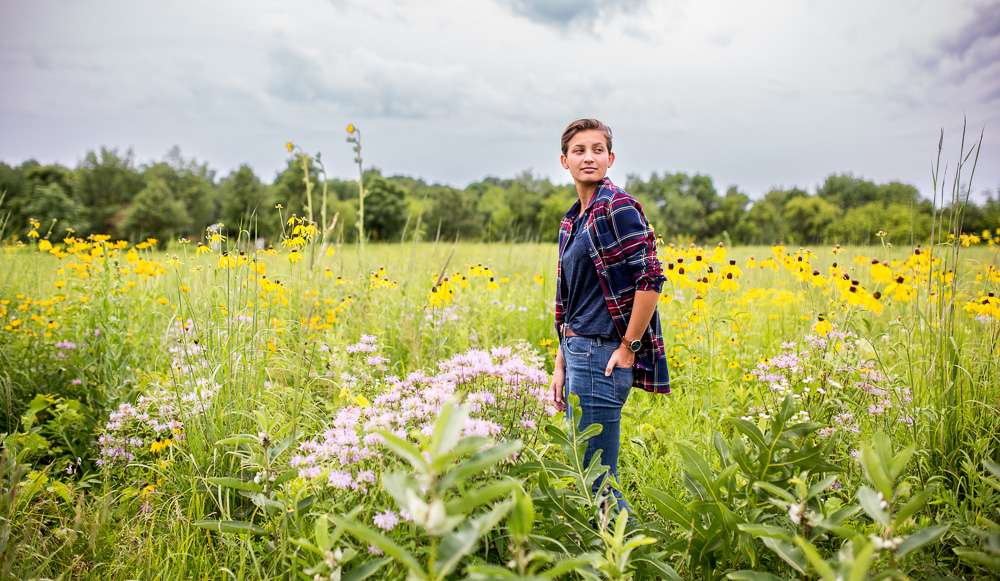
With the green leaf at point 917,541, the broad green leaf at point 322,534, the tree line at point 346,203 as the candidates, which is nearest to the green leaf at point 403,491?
the broad green leaf at point 322,534

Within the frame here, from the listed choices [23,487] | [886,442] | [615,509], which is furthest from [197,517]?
[886,442]

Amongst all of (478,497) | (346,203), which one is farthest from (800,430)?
(346,203)

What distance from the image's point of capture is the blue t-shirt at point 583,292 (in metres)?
2.00

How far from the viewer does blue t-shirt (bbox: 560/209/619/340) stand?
78.9 inches

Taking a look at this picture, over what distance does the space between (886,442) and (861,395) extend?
51.7 inches

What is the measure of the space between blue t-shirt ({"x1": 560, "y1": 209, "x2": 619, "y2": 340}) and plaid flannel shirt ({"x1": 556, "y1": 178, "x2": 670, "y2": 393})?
1.8 inches

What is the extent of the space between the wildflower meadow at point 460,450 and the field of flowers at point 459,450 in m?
0.01

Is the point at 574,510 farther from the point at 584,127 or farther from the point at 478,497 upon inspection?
the point at 584,127

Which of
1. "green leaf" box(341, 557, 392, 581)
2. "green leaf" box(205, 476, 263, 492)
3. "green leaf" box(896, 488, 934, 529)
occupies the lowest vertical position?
"green leaf" box(341, 557, 392, 581)

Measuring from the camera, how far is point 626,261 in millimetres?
1942

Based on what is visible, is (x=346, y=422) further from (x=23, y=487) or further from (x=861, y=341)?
(x=861, y=341)

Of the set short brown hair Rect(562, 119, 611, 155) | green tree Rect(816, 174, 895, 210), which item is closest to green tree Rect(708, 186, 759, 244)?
green tree Rect(816, 174, 895, 210)

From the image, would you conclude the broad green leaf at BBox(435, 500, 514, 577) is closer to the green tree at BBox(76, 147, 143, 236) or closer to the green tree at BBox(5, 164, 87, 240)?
the green tree at BBox(5, 164, 87, 240)

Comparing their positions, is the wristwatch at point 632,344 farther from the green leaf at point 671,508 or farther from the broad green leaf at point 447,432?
the broad green leaf at point 447,432
